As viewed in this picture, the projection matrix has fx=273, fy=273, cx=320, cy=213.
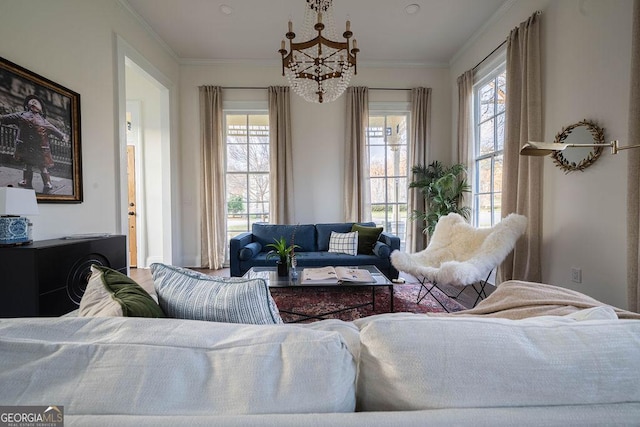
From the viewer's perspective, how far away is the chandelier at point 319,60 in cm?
239

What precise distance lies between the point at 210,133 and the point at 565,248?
4.86 metres

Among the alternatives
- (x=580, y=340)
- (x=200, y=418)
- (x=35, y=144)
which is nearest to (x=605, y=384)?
(x=580, y=340)

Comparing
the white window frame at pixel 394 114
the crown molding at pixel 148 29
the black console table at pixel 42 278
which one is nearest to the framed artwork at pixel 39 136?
the black console table at pixel 42 278

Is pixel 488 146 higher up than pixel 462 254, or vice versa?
pixel 488 146

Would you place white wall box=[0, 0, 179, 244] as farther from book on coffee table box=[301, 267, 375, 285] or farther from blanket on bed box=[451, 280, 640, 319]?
blanket on bed box=[451, 280, 640, 319]

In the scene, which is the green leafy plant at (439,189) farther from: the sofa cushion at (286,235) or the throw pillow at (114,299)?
the throw pillow at (114,299)

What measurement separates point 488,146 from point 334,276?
9.76 feet

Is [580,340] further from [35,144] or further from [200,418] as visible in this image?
[35,144]

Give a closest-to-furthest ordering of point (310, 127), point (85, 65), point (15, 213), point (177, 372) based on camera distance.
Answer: point (177, 372) → point (15, 213) → point (85, 65) → point (310, 127)

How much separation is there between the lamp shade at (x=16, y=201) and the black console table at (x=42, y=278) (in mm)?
256

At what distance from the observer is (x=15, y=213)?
1791 millimetres

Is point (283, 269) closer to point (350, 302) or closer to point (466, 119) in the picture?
point (350, 302)

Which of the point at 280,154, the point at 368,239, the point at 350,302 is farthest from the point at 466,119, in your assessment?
the point at 350,302

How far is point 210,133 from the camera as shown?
4.52 m
